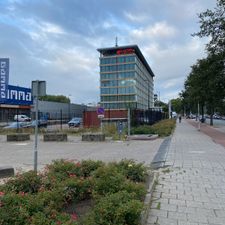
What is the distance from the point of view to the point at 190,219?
4.84 metres

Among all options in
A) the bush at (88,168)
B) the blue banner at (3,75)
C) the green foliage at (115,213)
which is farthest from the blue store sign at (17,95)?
the green foliage at (115,213)

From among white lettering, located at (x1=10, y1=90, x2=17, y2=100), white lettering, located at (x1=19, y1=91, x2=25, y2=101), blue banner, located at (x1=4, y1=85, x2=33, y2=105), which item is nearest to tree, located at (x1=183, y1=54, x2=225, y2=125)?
blue banner, located at (x1=4, y1=85, x2=33, y2=105)

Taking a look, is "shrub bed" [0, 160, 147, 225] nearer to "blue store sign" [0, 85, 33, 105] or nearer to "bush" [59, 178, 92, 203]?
"bush" [59, 178, 92, 203]

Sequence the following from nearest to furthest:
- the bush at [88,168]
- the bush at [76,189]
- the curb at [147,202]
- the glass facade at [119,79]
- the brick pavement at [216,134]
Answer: the curb at [147,202] < the bush at [76,189] < the bush at [88,168] < the brick pavement at [216,134] < the glass facade at [119,79]

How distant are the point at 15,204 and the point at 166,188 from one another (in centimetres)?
375

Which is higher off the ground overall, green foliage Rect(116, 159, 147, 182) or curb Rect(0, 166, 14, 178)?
green foliage Rect(116, 159, 147, 182)

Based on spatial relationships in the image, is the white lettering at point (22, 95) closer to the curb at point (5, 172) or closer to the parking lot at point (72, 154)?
the parking lot at point (72, 154)

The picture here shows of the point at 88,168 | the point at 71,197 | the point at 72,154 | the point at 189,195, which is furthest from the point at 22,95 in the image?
the point at 71,197

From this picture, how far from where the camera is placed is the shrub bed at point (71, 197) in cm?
382

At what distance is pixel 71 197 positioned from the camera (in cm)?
514

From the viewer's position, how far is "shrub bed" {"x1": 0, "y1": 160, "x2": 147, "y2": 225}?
3824 mm

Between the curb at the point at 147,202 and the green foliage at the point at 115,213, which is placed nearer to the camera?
the green foliage at the point at 115,213

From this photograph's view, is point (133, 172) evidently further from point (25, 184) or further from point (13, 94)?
point (13, 94)

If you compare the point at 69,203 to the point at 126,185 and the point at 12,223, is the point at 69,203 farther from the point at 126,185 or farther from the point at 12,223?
the point at 12,223
